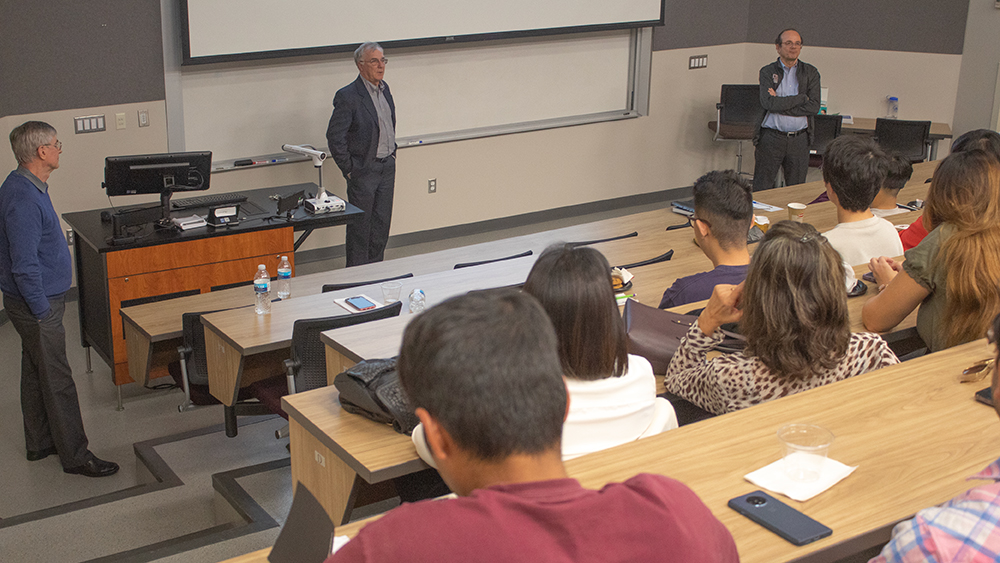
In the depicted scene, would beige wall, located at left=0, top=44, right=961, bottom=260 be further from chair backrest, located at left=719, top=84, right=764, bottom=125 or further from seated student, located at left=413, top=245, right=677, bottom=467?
seated student, located at left=413, top=245, right=677, bottom=467

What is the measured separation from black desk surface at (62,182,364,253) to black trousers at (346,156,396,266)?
40cm

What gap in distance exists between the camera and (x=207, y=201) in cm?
589

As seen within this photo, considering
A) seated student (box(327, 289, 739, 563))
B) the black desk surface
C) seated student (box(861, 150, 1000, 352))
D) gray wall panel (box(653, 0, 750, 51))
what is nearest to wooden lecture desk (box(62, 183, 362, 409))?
the black desk surface

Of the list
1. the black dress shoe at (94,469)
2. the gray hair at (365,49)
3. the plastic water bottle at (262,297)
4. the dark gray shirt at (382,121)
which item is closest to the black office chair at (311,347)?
the plastic water bottle at (262,297)

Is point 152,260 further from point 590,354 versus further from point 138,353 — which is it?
point 590,354

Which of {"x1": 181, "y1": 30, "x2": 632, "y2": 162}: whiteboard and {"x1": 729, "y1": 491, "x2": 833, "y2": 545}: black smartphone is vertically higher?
{"x1": 181, "y1": 30, "x2": 632, "y2": 162}: whiteboard

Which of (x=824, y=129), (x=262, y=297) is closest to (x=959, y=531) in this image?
(x=262, y=297)

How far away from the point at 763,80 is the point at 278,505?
18.3ft

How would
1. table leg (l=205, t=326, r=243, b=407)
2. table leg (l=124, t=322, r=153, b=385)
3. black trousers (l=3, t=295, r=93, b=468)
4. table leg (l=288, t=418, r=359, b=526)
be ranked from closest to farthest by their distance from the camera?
table leg (l=288, t=418, r=359, b=526) → table leg (l=205, t=326, r=243, b=407) → black trousers (l=3, t=295, r=93, b=468) → table leg (l=124, t=322, r=153, b=385)

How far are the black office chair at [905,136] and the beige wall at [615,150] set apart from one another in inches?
33.2

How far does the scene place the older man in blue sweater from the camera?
4.02 m

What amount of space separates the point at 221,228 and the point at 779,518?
14.3 ft

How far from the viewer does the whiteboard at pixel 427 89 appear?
6727 mm

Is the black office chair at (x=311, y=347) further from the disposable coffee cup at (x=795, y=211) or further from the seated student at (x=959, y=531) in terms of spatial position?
the seated student at (x=959, y=531)
